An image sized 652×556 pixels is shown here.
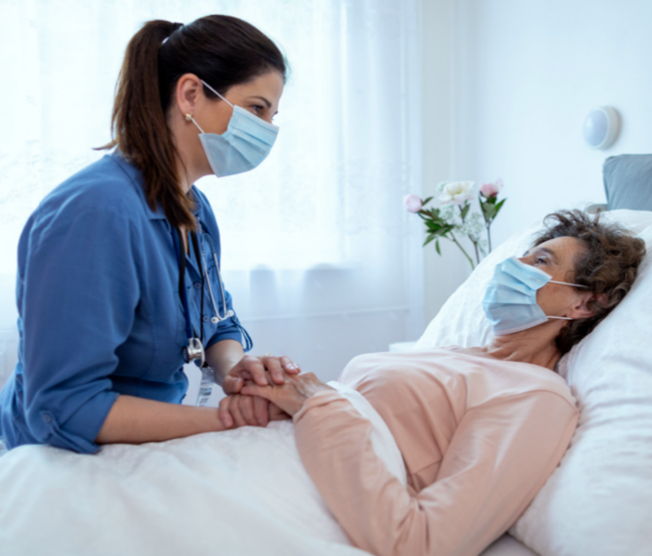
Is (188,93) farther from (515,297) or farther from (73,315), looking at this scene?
(515,297)

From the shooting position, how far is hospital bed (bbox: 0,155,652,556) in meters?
0.70

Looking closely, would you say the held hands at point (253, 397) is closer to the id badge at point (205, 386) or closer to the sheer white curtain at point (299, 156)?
the id badge at point (205, 386)

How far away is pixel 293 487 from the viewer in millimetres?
806

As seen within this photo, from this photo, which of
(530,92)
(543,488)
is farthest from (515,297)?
(530,92)

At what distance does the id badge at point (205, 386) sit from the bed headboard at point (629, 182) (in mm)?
1122

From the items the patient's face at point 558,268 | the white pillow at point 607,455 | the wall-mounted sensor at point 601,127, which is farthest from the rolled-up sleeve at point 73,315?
the wall-mounted sensor at point 601,127

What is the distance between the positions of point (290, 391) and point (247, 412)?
3.3 inches

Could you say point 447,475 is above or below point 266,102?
below

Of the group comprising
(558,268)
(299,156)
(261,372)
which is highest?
(299,156)

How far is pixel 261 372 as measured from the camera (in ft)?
3.23

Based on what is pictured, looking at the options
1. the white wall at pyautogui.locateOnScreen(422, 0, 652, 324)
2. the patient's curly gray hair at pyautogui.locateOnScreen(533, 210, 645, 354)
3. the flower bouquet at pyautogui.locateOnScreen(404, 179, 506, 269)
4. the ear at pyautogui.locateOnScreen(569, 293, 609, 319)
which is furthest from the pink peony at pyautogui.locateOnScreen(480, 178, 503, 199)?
the ear at pyautogui.locateOnScreen(569, 293, 609, 319)

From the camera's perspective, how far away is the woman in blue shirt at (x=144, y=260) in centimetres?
78

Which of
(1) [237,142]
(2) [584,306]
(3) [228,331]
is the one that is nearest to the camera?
(1) [237,142]

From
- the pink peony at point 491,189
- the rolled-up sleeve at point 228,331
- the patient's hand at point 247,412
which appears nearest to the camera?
the patient's hand at point 247,412
